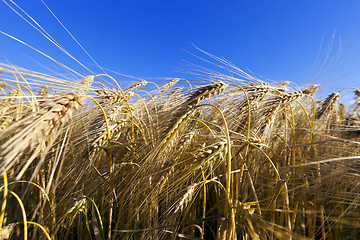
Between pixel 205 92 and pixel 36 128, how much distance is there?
94 centimetres

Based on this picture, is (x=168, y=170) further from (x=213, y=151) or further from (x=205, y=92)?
(x=205, y=92)

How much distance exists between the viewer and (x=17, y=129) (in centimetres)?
81

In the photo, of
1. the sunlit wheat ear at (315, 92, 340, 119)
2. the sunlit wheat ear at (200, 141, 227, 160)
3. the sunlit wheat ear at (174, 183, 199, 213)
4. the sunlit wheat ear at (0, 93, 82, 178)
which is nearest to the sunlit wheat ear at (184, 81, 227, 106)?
the sunlit wheat ear at (200, 141, 227, 160)

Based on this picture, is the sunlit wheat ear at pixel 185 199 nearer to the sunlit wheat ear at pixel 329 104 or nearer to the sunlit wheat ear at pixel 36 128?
the sunlit wheat ear at pixel 36 128

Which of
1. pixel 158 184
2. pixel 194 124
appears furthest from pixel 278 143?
pixel 158 184

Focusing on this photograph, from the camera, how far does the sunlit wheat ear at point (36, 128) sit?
68cm

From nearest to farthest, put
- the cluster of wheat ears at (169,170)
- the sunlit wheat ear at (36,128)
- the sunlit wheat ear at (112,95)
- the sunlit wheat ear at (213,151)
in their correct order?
1. the sunlit wheat ear at (36,128)
2. the cluster of wheat ears at (169,170)
3. the sunlit wheat ear at (213,151)
4. the sunlit wheat ear at (112,95)

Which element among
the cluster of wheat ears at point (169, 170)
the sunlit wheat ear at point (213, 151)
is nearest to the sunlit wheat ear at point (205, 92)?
the cluster of wheat ears at point (169, 170)

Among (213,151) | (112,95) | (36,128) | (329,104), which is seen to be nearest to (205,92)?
(213,151)

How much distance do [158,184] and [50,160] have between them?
651mm

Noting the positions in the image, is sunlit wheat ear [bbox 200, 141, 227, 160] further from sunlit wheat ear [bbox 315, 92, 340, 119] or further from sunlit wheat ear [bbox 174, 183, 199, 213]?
sunlit wheat ear [bbox 315, 92, 340, 119]

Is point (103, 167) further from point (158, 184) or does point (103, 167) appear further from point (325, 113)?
point (325, 113)

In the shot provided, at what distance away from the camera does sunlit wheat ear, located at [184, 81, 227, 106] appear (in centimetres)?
145

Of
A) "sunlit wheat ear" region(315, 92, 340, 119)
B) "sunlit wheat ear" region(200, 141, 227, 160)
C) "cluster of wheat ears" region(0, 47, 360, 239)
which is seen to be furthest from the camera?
"sunlit wheat ear" region(315, 92, 340, 119)
